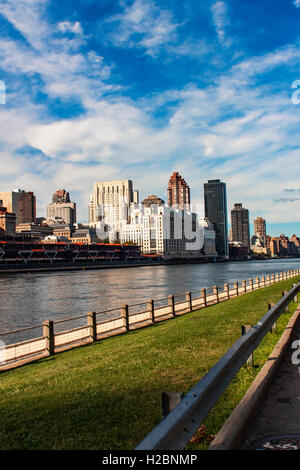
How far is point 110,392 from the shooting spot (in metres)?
6.98

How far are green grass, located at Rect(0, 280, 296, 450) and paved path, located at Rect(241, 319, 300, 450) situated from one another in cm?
46

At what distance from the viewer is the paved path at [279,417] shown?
4.40 meters

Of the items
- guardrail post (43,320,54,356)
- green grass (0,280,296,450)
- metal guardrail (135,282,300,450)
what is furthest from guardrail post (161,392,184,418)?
guardrail post (43,320,54,356)

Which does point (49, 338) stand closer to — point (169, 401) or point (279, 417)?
point (279, 417)

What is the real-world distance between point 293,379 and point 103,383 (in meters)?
→ 3.50

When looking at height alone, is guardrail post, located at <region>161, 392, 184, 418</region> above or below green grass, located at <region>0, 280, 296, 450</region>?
above

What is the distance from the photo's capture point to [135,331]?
677 inches

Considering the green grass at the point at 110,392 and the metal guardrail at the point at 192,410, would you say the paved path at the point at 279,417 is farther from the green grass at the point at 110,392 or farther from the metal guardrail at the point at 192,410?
the metal guardrail at the point at 192,410

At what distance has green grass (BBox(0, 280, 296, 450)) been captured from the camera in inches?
201

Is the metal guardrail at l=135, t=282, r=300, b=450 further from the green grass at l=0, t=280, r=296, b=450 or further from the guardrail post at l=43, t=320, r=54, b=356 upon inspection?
the guardrail post at l=43, t=320, r=54, b=356

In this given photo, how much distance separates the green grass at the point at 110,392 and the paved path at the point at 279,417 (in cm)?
46

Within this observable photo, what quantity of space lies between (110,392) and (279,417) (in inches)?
119

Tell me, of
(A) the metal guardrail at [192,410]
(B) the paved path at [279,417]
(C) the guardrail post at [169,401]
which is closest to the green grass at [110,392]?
(B) the paved path at [279,417]

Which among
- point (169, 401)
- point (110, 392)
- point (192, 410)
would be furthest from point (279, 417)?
point (110, 392)
